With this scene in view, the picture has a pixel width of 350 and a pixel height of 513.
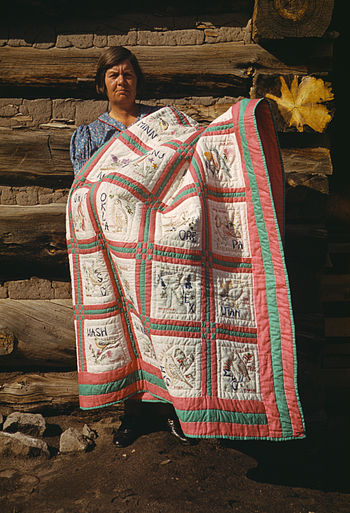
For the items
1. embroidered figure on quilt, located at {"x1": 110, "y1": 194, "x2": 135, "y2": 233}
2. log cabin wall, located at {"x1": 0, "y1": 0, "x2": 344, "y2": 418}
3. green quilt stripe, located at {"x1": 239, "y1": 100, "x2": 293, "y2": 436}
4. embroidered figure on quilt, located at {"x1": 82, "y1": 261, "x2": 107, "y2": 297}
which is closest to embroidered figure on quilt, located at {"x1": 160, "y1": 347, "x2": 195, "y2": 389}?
green quilt stripe, located at {"x1": 239, "y1": 100, "x2": 293, "y2": 436}

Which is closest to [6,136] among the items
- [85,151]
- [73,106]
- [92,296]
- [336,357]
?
[73,106]

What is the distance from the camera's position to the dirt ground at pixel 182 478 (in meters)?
1.98

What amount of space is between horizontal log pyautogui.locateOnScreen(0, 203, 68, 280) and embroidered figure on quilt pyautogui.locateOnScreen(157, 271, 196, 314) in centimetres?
105

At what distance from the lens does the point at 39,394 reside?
115 inches

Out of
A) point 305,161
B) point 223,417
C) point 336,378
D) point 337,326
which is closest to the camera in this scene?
point 223,417

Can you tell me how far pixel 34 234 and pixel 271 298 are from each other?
163 cm

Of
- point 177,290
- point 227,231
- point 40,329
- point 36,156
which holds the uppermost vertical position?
point 36,156

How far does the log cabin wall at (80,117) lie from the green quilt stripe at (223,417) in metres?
0.87

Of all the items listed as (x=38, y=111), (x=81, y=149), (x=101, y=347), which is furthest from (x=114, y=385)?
(x=38, y=111)

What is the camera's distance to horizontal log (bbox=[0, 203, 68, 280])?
2.84 meters

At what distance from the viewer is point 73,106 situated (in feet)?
9.47

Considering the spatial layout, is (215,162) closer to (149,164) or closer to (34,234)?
(149,164)

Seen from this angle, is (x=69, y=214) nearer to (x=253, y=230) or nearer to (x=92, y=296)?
(x=92, y=296)

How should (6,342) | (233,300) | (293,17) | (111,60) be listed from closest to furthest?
(233,300)
(111,60)
(293,17)
(6,342)
